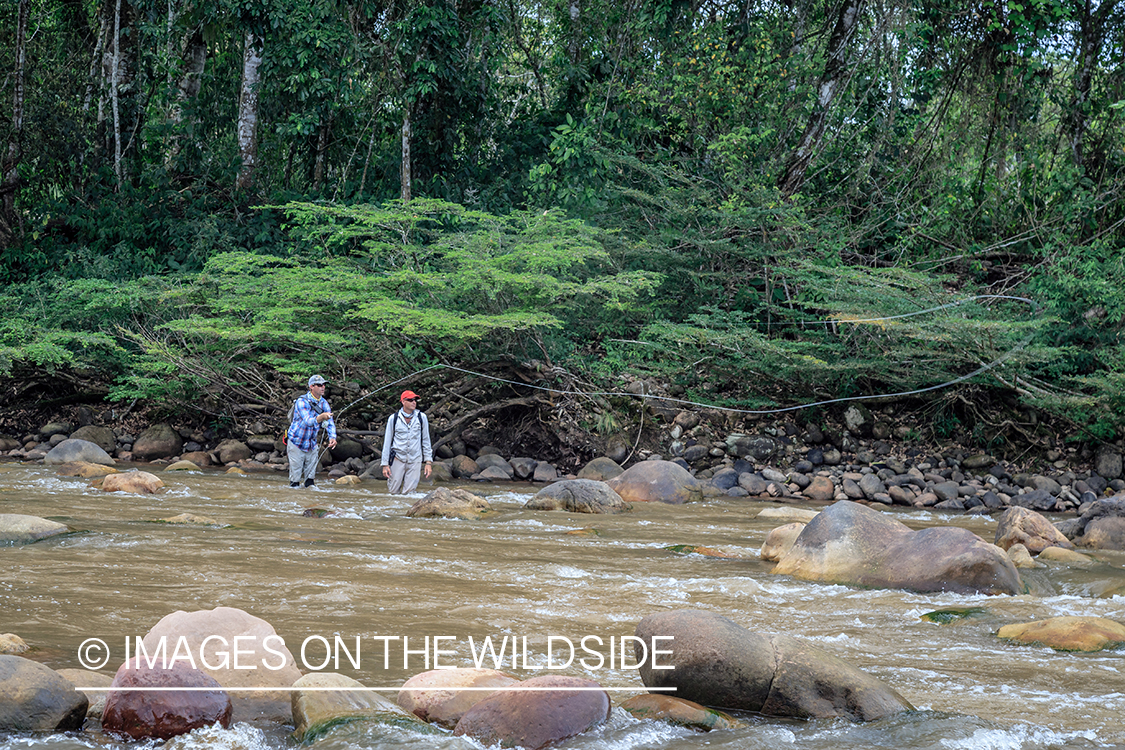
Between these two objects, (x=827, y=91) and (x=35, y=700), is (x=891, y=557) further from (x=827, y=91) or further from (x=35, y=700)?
(x=827, y=91)

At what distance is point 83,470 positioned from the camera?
10.5 meters

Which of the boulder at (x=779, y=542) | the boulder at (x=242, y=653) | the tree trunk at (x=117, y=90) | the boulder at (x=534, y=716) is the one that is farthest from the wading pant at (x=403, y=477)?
the tree trunk at (x=117, y=90)

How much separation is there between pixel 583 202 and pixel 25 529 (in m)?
10.3

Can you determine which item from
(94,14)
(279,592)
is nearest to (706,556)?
(279,592)

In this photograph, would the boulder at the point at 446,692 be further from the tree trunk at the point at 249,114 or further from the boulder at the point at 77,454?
→ the tree trunk at the point at 249,114

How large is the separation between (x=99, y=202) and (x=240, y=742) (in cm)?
1661

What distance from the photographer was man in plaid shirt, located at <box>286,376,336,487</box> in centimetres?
1008

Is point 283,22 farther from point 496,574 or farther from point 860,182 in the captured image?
point 496,574

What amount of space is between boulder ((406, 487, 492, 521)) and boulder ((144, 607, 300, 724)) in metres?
4.65

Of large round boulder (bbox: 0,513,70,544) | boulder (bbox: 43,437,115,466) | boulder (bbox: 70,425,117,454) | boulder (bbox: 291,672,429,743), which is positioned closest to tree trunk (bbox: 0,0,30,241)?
boulder (bbox: 70,425,117,454)

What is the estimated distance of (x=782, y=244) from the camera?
46.4 ft

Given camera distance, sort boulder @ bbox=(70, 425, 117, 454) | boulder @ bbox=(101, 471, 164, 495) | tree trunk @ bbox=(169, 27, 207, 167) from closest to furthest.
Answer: boulder @ bbox=(101, 471, 164, 495)
boulder @ bbox=(70, 425, 117, 454)
tree trunk @ bbox=(169, 27, 207, 167)

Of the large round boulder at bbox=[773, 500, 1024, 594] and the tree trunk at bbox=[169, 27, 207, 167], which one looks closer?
the large round boulder at bbox=[773, 500, 1024, 594]

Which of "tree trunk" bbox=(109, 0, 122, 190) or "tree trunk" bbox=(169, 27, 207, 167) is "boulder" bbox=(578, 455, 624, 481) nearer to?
"tree trunk" bbox=(109, 0, 122, 190)
